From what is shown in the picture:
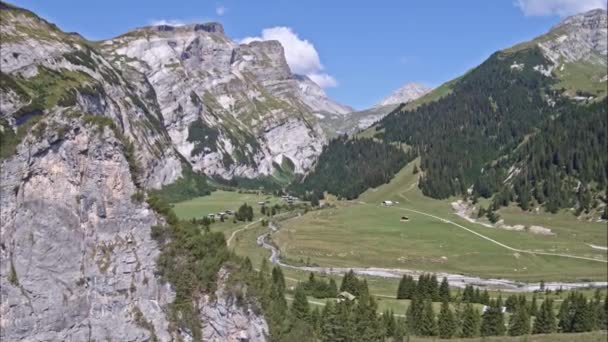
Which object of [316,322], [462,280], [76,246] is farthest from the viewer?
[462,280]

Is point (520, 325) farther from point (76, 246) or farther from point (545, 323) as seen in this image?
point (76, 246)

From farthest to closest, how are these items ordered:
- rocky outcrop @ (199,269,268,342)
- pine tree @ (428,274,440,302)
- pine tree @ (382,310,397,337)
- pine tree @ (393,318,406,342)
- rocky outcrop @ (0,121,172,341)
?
1. pine tree @ (428,274,440,302)
2. pine tree @ (382,310,397,337)
3. pine tree @ (393,318,406,342)
4. rocky outcrop @ (199,269,268,342)
5. rocky outcrop @ (0,121,172,341)

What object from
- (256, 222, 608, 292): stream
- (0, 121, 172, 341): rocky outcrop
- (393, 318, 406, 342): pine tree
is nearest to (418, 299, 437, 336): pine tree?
(393, 318, 406, 342): pine tree

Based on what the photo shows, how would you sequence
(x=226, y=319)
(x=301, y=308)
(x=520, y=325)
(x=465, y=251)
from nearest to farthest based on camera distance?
(x=226, y=319), (x=301, y=308), (x=520, y=325), (x=465, y=251)

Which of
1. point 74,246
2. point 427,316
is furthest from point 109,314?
point 427,316

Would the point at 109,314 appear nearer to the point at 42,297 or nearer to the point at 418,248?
the point at 42,297

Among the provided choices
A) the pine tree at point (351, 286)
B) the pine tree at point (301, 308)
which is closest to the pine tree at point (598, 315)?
the pine tree at point (351, 286)

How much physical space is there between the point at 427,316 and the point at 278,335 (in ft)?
142

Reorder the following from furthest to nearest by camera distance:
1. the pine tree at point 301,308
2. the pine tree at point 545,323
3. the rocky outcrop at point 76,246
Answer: the pine tree at point 545,323
the pine tree at point 301,308
the rocky outcrop at point 76,246

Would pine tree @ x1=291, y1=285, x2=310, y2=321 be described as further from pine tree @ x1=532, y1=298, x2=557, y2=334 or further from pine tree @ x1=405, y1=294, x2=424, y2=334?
pine tree @ x1=532, y1=298, x2=557, y2=334

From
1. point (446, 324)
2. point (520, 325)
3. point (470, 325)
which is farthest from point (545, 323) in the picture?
point (446, 324)

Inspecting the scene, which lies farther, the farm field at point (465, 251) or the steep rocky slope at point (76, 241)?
the farm field at point (465, 251)

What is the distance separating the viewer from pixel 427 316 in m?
89.2

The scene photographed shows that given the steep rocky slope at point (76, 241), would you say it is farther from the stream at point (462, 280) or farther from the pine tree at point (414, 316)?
the stream at point (462, 280)
